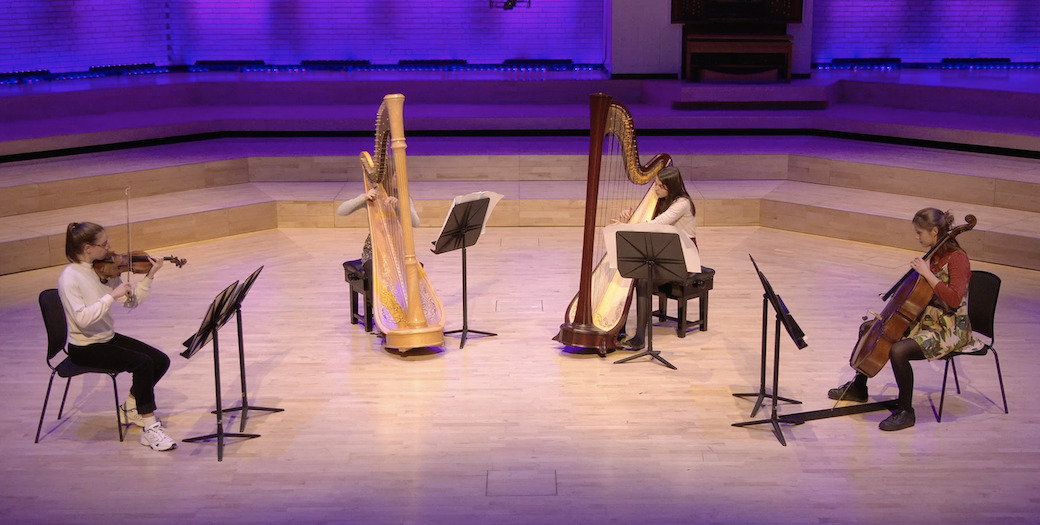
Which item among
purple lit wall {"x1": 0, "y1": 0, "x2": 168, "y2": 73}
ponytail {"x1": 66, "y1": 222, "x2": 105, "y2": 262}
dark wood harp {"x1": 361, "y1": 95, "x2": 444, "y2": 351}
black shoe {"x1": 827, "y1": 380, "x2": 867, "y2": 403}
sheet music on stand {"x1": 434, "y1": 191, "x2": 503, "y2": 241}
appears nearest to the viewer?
ponytail {"x1": 66, "y1": 222, "x2": 105, "y2": 262}

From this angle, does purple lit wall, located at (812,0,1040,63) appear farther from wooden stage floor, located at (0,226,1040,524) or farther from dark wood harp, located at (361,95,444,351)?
dark wood harp, located at (361,95,444,351)

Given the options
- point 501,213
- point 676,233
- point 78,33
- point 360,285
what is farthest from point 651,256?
point 78,33

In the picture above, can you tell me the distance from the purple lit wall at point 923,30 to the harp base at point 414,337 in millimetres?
8063

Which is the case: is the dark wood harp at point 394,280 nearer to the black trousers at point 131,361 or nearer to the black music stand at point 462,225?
the black music stand at point 462,225

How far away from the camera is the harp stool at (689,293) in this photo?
5.89 metres

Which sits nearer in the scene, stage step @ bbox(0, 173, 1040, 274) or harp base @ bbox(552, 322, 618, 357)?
harp base @ bbox(552, 322, 618, 357)

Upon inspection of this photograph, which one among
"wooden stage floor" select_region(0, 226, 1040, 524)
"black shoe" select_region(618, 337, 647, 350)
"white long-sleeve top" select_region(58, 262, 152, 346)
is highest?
"white long-sleeve top" select_region(58, 262, 152, 346)

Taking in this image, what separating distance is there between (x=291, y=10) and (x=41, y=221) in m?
5.40

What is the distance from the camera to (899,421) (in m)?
4.75

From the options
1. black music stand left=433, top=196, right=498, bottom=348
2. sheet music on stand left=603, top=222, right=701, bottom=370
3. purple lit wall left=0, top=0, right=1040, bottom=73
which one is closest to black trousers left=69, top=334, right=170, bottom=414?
black music stand left=433, top=196, right=498, bottom=348

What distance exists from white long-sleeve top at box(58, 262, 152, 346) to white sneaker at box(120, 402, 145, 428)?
38cm

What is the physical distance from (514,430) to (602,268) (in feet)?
4.43

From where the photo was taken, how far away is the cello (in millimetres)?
4562

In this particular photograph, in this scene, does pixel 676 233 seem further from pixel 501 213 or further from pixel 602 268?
pixel 501 213
